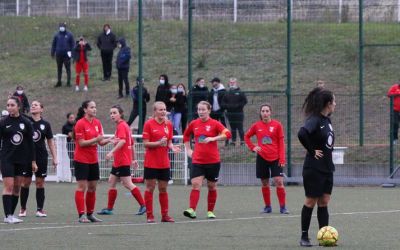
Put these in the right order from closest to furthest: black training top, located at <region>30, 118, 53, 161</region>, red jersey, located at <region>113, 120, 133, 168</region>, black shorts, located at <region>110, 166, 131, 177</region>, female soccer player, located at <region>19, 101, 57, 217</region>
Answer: female soccer player, located at <region>19, 101, 57, 217</region> < black training top, located at <region>30, 118, 53, 161</region> < red jersey, located at <region>113, 120, 133, 168</region> < black shorts, located at <region>110, 166, 131, 177</region>

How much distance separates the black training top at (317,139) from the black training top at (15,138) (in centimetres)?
487

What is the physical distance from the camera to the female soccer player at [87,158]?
15.6m

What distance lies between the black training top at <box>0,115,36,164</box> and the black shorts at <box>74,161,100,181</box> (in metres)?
0.83

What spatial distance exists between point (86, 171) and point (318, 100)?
189 inches

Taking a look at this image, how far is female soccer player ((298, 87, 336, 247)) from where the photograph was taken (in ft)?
39.5

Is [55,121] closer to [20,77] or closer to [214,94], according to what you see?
[20,77]

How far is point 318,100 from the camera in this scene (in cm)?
1212

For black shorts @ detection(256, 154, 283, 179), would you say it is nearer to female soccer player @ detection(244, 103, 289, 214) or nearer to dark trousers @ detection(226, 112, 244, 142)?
female soccer player @ detection(244, 103, 289, 214)

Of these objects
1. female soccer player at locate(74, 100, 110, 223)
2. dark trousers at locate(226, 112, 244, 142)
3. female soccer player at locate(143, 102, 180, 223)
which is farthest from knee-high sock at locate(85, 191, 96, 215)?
dark trousers at locate(226, 112, 244, 142)

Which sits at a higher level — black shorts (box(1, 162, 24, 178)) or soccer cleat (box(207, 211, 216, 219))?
black shorts (box(1, 162, 24, 178))

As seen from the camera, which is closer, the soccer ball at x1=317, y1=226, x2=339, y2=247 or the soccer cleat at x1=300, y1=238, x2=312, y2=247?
the soccer ball at x1=317, y1=226, x2=339, y2=247

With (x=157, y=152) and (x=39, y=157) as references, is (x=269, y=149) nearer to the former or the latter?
(x=157, y=152)

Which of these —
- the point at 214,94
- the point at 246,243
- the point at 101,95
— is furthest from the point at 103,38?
the point at 246,243

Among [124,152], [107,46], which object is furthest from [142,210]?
[107,46]
